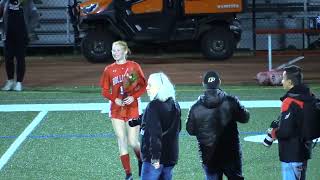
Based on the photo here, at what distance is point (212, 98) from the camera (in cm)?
693

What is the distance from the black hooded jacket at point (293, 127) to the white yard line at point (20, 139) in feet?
13.5

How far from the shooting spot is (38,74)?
18.5 meters

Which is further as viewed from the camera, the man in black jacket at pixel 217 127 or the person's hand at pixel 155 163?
the man in black jacket at pixel 217 127

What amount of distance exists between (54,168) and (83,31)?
11074 mm

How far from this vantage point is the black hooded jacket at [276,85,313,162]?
681 cm

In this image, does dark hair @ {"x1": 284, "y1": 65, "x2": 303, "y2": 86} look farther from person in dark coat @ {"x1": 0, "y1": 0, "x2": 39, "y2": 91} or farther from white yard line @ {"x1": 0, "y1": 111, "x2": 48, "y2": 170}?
person in dark coat @ {"x1": 0, "y1": 0, "x2": 39, "y2": 91}

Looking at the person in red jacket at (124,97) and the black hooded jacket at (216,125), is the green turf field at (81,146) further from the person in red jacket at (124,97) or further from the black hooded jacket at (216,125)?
the black hooded jacket at (216,125)

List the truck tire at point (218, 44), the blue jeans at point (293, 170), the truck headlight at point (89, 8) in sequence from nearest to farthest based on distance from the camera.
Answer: the blue jeans at point (293, 170) < the truck headlight at point (89, 8) < the truck tire at point (218, 44)

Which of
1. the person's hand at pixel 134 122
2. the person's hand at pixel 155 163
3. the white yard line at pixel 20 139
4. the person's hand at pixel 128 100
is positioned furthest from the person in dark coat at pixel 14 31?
the person's hand at pixel 155 163

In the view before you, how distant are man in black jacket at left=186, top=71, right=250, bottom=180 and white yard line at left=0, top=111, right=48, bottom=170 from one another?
3.50m

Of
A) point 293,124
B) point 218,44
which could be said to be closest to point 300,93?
point 293,124

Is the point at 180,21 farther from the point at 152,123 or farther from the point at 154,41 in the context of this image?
the point at 152,123

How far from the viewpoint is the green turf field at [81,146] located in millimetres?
9211

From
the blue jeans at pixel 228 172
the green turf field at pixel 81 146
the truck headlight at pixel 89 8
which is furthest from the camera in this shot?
the truck headlight at pixel 89 8
